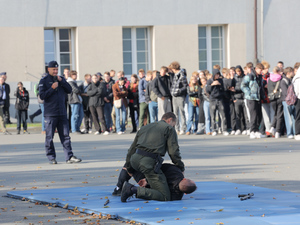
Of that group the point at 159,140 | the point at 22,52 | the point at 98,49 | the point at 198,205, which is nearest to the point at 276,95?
the point at 159,140

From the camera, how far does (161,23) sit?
105ft

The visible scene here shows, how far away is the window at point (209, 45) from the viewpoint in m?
32.8

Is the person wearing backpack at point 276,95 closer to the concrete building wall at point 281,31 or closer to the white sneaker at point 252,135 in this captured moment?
the white sneaker at point 252,135

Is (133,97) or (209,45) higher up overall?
(209,45)

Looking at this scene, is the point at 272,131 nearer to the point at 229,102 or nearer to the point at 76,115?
the point at 229,102

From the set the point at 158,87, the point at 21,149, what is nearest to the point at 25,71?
the point at 158,87

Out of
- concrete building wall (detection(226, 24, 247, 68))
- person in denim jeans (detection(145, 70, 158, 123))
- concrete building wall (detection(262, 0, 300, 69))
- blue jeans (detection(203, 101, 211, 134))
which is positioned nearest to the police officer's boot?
blue jeans (detection(203, 101, 211, 134))

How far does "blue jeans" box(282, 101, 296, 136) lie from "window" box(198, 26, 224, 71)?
12795mm

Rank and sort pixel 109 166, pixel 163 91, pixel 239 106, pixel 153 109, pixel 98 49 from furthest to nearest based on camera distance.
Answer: pixel 98 49 < pixel 153 109 < pixel 163 91 < pixel 239 106 < pixel 109 166

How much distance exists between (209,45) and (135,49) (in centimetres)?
340

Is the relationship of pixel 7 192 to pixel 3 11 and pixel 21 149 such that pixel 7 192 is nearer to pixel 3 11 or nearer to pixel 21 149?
pixel 21 149

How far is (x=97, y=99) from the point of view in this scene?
23.9m

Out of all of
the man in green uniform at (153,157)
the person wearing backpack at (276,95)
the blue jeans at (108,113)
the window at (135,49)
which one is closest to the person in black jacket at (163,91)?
the blue jeans at (108,113)

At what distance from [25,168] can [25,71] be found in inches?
642
